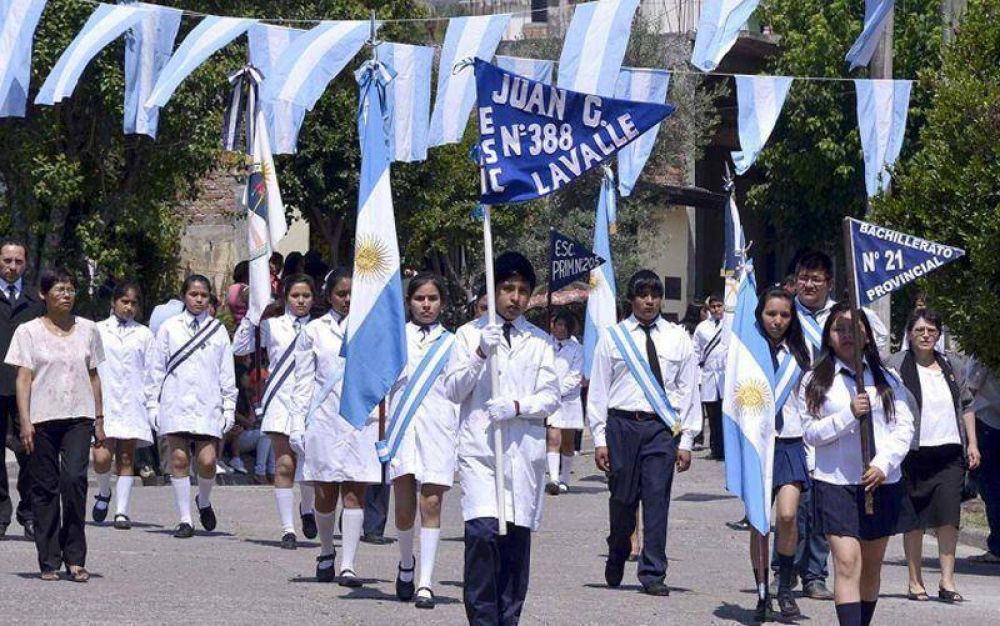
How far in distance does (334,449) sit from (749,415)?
2426mm

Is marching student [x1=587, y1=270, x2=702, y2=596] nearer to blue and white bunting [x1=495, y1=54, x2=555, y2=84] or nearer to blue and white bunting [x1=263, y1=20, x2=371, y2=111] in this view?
blue and white bunting [x1=263, y1=20, x2=371, y2=111]

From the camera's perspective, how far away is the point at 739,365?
10.8 meters

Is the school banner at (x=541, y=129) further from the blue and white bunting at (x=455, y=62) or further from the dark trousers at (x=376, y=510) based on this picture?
the blue and white bunting at (x=455, y=62)

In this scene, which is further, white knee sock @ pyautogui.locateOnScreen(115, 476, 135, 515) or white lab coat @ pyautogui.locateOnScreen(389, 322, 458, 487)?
white knee sock @ pyautogui.locateOnScreen(115, 476, 135, 515)

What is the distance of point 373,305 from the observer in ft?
35.0

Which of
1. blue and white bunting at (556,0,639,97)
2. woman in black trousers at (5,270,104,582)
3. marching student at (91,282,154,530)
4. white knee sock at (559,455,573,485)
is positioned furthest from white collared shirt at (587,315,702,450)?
white knee sock at (559,455,573,485)

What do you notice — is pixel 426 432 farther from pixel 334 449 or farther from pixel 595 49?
pixel 595 49

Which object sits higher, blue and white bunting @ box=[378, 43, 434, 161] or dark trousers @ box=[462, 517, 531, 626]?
blue and white bunting @ box=[378, 43, 434, 161]

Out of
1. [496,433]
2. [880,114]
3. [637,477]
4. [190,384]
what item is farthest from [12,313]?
[880,114]

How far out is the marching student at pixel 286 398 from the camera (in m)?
13.3

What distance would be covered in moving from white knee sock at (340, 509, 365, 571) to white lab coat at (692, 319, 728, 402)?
7.38 meters

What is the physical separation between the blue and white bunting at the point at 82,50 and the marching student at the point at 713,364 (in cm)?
658

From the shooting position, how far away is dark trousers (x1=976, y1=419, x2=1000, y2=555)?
13.5 metres

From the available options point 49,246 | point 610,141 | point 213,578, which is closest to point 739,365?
point 610,141
